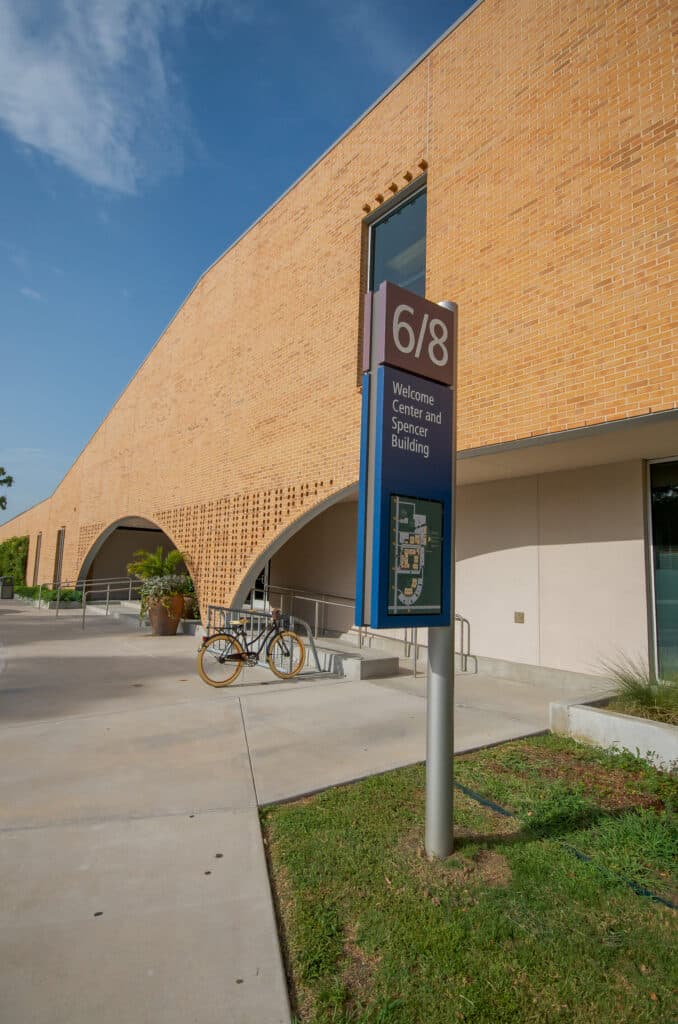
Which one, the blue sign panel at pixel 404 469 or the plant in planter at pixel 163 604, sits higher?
the blue sign panel at pixel 404 469

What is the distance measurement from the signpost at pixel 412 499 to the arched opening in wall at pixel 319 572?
8398 mm

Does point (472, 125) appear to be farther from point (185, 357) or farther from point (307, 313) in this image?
point (185, 357)

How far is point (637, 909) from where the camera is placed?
2.96 meters

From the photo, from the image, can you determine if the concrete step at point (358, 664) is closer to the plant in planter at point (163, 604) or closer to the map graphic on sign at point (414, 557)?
the plant in planter at point (163, 604)

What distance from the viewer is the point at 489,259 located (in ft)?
26.3

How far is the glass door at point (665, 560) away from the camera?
7.88 m

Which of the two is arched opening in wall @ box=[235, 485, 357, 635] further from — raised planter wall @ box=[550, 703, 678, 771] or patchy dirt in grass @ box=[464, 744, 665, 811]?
patchy dirt in grass @ box=[464, 744, 665, 811]

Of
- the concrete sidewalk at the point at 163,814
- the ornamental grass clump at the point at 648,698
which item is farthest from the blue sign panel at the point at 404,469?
the ornamental grass clump at the point at 648,698

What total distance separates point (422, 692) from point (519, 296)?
5.26 m

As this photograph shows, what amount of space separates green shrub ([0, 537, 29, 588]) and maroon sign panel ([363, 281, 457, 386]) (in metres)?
38.6

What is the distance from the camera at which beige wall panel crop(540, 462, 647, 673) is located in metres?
8.20

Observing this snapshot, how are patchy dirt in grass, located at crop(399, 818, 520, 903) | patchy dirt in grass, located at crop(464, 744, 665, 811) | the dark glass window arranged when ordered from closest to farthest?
patchy dirt in grass, located at crop(399, 818, 520, 903)
patchy dirt in grass, located at crop(464, 744, 665, 811)
the dark glass window

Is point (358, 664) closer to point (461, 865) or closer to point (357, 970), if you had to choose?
point (461, 865)

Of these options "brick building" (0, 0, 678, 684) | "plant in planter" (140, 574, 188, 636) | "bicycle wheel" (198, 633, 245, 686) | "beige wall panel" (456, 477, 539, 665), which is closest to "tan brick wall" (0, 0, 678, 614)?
"brick building" (0, 0, 678, 684)
